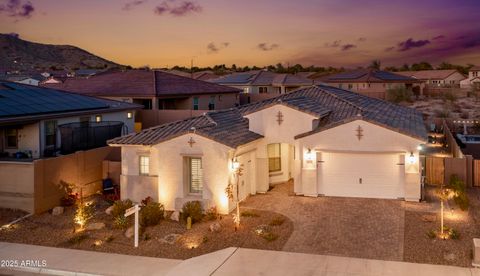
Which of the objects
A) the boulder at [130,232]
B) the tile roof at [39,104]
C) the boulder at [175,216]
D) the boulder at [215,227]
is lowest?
the boulder at [130,232]

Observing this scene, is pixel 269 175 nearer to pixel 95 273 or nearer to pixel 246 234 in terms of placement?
pixel 246 234

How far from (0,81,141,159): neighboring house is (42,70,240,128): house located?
273 inches

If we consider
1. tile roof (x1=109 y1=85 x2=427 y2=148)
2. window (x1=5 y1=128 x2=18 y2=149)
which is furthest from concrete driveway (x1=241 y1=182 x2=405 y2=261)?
window (x1=5 y1=128 x2=18 y2=149)

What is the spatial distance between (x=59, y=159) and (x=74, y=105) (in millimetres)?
7802

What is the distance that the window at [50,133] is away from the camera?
24484 millimetres

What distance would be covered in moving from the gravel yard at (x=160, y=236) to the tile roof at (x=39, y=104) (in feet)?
21.4

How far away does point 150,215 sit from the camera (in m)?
17.4

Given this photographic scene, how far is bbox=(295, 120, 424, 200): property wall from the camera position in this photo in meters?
19.8

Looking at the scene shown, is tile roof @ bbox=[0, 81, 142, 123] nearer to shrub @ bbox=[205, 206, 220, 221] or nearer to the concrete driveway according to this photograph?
shrub @ bbox=[205, 206, 220, 221]

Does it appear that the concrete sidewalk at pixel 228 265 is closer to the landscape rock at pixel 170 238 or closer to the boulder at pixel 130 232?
the landscape rock at pixel 170 238

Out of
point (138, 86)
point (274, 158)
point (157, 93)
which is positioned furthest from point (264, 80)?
point (274, 158)

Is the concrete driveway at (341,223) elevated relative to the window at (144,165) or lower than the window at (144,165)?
lower

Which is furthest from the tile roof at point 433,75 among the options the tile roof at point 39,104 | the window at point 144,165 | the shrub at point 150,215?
the shrub at point 150,215

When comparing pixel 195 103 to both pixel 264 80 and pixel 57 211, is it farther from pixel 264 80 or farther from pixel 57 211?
pixel 57 211
